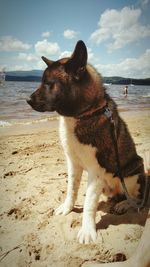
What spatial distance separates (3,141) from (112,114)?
2.16 metres

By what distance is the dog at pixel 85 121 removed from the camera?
1.70 metres

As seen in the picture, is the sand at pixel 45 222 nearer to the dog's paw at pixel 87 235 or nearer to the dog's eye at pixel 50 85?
the dog's paw at pixel 87 235

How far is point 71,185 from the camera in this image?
2129 mm

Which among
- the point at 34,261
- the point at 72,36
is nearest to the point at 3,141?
the point at 72,36

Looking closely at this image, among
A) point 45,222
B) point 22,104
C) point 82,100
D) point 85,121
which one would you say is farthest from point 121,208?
point 22,104

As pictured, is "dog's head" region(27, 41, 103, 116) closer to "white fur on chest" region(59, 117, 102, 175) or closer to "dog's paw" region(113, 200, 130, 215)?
"white fur on chest" region(59, 117, 102, 175)

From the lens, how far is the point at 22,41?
229 centimetres

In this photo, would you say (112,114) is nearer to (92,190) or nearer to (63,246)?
(92,190)

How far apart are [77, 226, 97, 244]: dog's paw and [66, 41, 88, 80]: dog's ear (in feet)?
3.51

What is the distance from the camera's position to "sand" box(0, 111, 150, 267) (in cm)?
168

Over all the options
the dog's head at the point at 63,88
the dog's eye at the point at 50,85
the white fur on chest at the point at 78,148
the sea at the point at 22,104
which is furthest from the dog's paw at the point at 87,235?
the sea at the point at 22,104

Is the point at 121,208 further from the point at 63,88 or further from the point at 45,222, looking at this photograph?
the point at 63,88

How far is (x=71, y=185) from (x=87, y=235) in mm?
440

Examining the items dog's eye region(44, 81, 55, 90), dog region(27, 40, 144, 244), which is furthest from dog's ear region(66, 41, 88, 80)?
dog's eye region(44, 81, 55, 90)
